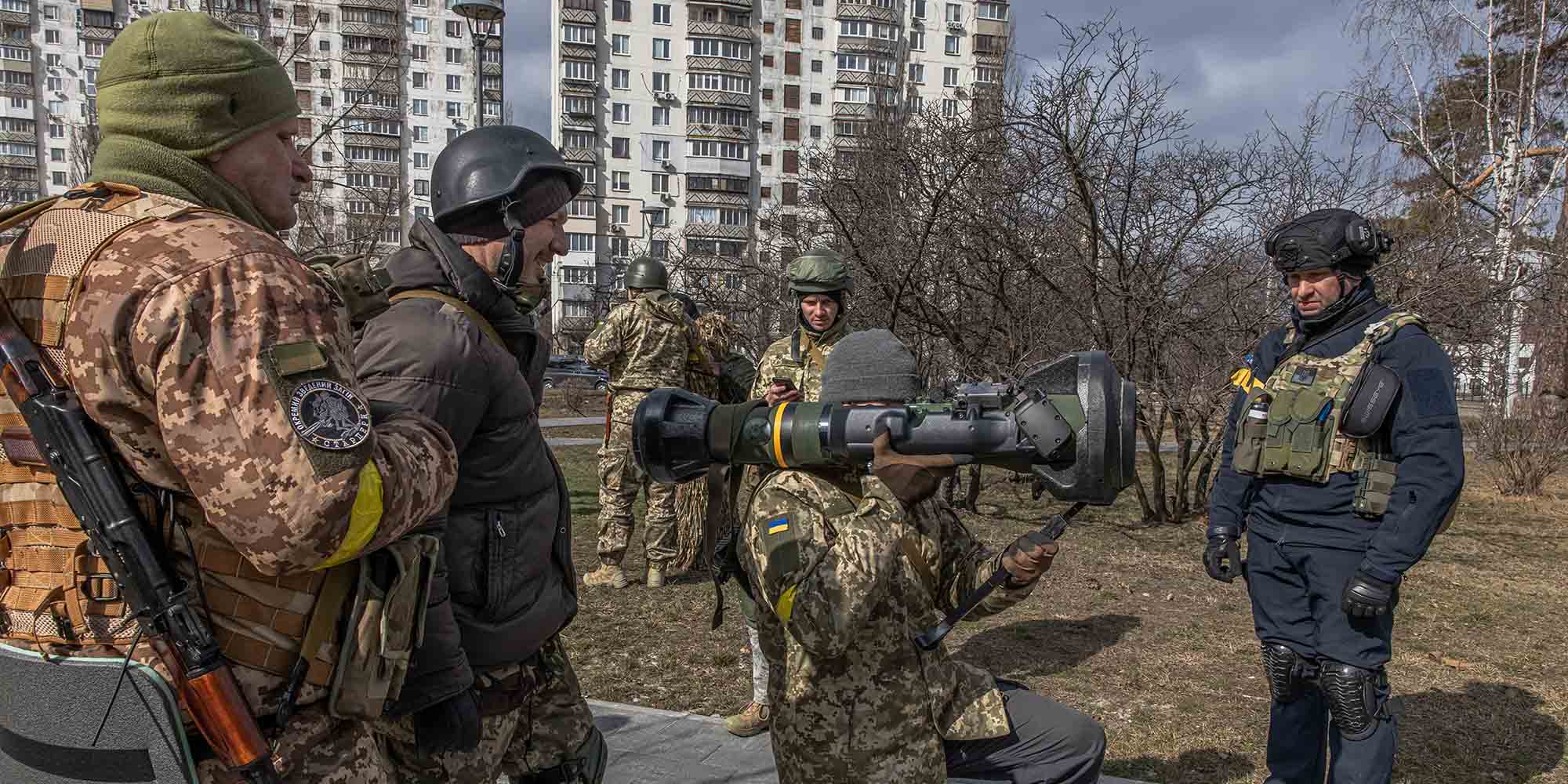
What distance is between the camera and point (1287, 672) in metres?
3.28

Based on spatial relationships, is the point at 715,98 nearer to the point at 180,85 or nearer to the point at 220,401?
the point at 180,85

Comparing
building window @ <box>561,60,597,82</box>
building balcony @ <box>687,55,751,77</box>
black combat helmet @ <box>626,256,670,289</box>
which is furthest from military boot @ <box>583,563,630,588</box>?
building balcony @ <box>687,55,751,77</box>

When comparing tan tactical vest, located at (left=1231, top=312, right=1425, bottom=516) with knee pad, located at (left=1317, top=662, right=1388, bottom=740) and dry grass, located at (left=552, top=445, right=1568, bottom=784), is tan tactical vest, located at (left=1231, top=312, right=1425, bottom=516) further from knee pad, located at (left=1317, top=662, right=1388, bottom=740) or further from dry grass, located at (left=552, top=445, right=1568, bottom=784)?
dry grass, located at (left=552, top=445, right=1568, bottom=784)

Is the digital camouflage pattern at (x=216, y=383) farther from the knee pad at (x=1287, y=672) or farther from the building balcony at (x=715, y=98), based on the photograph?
the building balcony at (x=715, y=98)

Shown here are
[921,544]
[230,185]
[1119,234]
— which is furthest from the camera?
[1119,234]

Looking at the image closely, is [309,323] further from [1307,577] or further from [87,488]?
[1307,577]

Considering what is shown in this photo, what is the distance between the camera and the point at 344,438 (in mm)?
1386

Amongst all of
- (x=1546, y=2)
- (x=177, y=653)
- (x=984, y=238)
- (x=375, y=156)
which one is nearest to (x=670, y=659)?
(x=177, y=653)

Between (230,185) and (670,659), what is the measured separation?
396cm

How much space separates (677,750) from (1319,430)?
279 centimetres

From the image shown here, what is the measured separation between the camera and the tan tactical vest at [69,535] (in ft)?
4.51

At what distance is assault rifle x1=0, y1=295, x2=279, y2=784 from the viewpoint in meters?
1.35

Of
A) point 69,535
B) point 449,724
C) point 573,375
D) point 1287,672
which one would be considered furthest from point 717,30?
point 69,535

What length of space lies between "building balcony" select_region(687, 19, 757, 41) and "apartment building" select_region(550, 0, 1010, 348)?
0.22 ft
